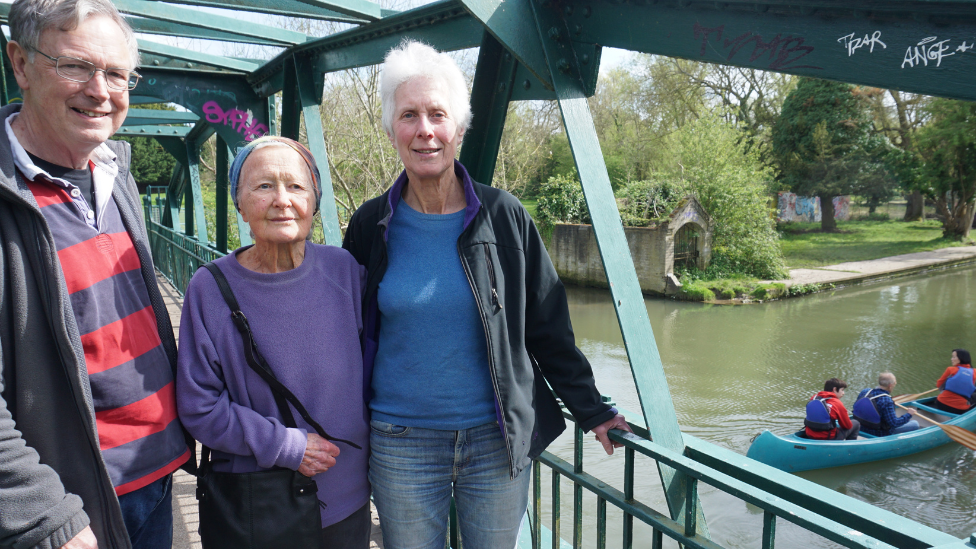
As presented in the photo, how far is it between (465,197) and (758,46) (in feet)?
2.80

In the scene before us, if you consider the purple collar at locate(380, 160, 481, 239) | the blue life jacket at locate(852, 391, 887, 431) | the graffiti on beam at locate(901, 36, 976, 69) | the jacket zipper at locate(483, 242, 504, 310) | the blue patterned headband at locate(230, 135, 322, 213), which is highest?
the graffiti on beam at locate(901, 36, 976, 69)

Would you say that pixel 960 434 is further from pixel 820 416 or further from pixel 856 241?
pixel 856 241

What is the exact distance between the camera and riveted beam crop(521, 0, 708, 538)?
2002 millimetres

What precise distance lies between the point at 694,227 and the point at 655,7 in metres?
21.5

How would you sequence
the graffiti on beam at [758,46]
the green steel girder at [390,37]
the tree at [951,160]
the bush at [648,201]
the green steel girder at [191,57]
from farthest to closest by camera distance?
the tree at [951,160] < the bush at [648,201] < the green steel girder at [191,57] < the green steel girder at [390,37] < the graffiti on beam at [758,46]

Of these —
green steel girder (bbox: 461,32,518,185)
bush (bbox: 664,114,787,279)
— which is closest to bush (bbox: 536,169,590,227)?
bush (bbox: 664,114,787,279)

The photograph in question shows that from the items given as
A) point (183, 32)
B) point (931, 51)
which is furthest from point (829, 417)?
point (183, 32)

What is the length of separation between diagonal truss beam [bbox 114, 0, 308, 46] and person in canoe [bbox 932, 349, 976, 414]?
10.9 m

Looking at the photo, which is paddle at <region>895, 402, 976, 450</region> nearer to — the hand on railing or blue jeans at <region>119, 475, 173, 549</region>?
the hand on railing

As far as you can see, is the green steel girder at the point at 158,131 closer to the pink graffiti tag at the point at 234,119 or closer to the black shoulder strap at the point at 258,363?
the pink graffiti tag at the point at 234,119

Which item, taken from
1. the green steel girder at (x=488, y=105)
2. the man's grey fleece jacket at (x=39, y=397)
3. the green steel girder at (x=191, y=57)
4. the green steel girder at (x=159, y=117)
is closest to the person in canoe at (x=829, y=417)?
the green steel girder at (x=488, y=105)

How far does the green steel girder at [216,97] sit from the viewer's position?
5258 millimetres

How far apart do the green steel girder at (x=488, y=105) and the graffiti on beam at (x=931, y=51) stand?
1435 millimetres

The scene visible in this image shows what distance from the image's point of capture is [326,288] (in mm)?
1726
